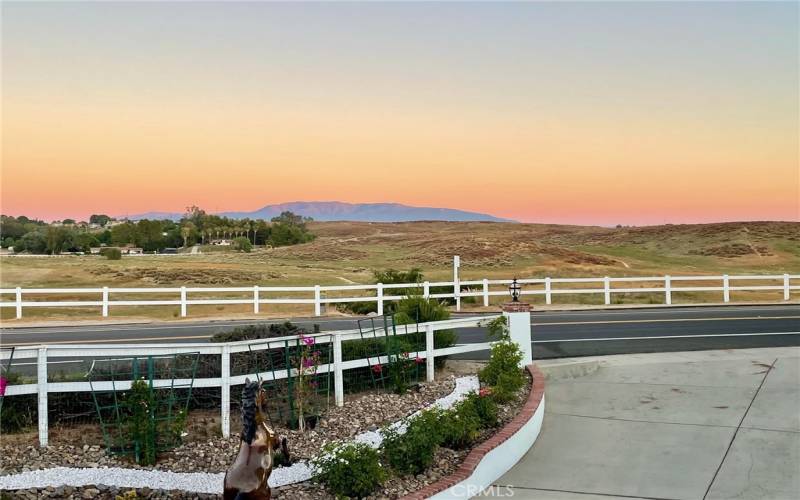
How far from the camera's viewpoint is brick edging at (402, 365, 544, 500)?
7047 mm

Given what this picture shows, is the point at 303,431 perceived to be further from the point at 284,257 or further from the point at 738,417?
the point at 284,257

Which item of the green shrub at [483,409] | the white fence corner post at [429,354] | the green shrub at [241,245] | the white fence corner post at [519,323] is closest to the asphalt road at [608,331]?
the white fence corner post at [519,323]

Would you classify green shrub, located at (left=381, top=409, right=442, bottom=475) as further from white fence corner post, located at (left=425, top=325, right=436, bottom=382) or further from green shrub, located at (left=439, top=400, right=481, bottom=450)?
white fence corner post, located at (left=425, top=325, right=436, bottom=382)

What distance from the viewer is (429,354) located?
1105 cm

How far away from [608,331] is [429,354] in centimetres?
982

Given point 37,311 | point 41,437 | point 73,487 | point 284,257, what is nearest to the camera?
point 73,487

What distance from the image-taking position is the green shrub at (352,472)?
6.89 meters

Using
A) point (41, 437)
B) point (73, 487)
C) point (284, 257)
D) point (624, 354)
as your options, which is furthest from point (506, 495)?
point (284, 257)

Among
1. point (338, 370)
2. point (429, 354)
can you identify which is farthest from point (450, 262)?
point (338, 370)

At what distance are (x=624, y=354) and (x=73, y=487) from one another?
11743mm

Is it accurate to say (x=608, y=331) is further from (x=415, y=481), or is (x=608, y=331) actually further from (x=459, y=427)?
(x=415, y=481)

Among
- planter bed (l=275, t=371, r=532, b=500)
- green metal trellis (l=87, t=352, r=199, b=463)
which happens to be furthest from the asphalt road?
green metal trellis (l=87, t=352, r=199, b=463)

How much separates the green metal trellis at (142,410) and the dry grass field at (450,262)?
699 inches

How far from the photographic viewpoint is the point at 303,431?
872 cm
